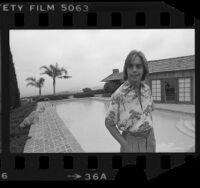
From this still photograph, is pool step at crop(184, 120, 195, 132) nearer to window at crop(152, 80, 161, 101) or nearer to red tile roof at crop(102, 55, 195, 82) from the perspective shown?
window at crop(152, 80, 161, 101)

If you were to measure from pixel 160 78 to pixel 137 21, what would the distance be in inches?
43.1

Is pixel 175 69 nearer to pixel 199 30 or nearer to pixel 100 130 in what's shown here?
pixel 199 30

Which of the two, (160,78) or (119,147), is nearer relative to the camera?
(119,147)

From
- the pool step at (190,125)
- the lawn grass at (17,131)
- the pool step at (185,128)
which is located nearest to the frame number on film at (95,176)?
the lawn grass at (17,131)

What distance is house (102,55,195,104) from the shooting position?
4297 mm

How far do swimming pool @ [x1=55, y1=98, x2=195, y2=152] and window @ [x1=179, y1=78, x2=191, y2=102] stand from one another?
1.00 ft

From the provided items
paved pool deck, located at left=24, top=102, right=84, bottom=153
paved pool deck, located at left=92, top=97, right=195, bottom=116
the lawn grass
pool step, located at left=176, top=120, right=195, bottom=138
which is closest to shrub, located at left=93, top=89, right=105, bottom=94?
paved pool deck, located at left=92, top=97, right=195, bottom=116

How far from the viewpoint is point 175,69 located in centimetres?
464

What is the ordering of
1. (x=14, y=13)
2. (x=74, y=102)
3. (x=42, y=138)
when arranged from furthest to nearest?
(x=74, y=102)
(x=42, y=138)
(x=14, y=13)

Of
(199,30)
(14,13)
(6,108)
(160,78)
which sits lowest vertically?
(6,108)

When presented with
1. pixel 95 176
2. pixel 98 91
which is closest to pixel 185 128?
pixel 98 91

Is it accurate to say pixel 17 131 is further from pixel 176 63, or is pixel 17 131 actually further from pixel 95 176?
pixel 176 63

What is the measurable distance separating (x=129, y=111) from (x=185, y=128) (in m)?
1.06

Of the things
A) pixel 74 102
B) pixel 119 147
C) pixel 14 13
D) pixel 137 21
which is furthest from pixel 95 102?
pixel 14 13
